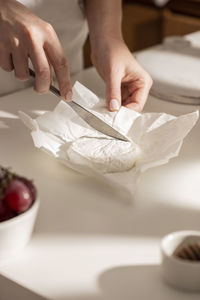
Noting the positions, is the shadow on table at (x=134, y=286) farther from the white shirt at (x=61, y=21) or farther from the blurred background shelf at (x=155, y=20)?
the blurred background shelf at (x=155, y=20)

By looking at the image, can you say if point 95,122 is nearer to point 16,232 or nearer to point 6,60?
point 6,60

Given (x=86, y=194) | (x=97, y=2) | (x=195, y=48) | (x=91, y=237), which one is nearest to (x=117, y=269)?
(x=91, y=237)

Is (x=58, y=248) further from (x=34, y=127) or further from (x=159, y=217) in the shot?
(x=34, y=127)

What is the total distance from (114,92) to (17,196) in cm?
48

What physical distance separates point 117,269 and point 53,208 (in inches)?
6.5

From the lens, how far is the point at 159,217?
2.57ft

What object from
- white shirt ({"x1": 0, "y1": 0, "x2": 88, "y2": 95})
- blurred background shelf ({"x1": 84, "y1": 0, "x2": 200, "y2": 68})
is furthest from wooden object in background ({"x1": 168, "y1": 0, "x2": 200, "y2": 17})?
white shirt ({"x1": 0, "y1": 0, "x2": 88, "y2": 95})

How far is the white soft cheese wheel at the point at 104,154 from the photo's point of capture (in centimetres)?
88

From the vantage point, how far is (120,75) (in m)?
1.13

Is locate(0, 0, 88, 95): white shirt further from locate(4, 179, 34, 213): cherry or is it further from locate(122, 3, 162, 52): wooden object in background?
locate(122, 3, 162, 52): wooden object in background

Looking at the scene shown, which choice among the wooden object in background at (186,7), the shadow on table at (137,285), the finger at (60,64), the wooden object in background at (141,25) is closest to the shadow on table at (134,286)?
the shadow on table at (137,285)

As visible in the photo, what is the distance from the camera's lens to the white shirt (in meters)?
1.27

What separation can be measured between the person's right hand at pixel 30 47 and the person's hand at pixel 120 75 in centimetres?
15

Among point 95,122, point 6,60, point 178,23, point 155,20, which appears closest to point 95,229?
point 95,122
